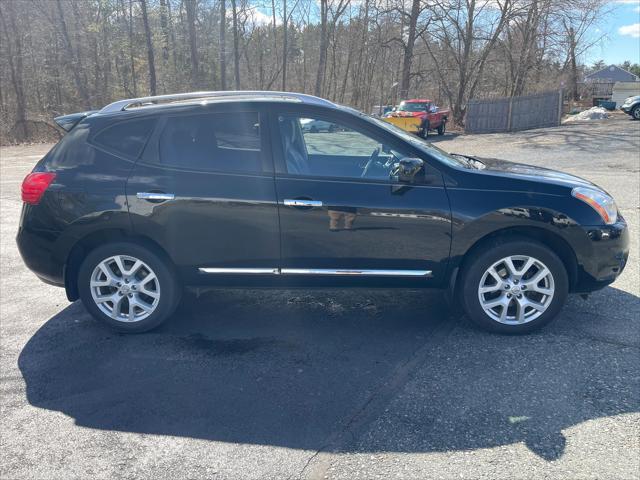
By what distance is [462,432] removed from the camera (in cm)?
290

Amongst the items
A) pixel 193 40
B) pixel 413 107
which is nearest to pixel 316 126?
pixel 413 107

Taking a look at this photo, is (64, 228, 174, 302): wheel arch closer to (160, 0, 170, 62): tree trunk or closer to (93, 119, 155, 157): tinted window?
(93, 119, 155, 157): tinted window

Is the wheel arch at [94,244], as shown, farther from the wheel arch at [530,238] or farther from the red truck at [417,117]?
the red truck at [417,117]

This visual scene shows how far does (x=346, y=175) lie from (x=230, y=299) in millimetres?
1766

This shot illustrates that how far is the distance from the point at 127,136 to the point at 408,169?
221 centimetres

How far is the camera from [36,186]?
4.13 m

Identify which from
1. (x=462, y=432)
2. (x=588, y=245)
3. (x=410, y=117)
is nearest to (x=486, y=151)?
(x=410, y=117)

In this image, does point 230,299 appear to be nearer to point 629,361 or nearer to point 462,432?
point 462,432

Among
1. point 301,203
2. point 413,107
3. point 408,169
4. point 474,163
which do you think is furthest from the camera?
point 413,107

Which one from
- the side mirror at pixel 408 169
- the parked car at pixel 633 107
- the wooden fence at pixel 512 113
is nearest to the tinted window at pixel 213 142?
the side mirror at pixel 408 169

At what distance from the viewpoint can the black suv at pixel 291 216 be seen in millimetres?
3918

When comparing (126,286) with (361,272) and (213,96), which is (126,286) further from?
(361,272)

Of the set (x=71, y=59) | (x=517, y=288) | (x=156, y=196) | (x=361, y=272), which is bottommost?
(x=517, y=288)

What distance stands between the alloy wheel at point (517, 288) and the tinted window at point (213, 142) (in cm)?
198
